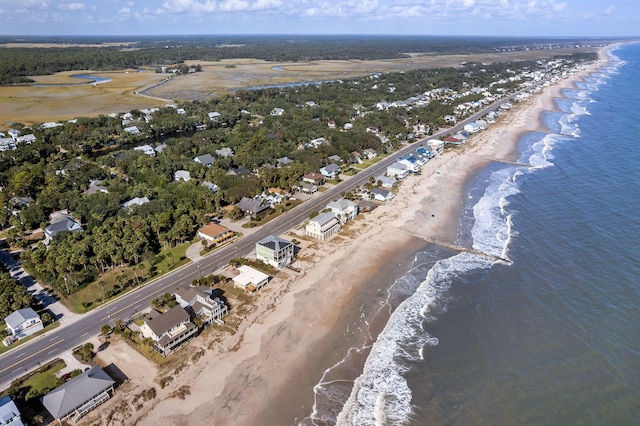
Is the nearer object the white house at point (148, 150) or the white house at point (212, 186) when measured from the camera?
the white house at point (212, 186)

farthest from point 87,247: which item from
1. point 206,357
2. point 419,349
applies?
point 419,349

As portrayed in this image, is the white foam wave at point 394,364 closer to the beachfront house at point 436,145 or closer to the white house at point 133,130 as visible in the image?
the beachfront house at point 436,145

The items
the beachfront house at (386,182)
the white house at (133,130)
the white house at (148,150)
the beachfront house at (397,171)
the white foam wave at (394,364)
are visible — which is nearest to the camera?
the white foam wave at (394,364)

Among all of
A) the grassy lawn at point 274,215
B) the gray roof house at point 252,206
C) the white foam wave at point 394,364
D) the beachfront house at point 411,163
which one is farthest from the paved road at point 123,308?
the beachfront house at point 411,163

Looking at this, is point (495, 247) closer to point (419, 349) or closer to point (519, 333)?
point (519, 333)

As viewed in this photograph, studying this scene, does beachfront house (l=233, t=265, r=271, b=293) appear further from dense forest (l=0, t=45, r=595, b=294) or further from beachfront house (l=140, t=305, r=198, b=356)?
dense forest (l=0, t=45, r=595, b=294)

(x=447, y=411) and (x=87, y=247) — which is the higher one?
(x=87, y=247)
